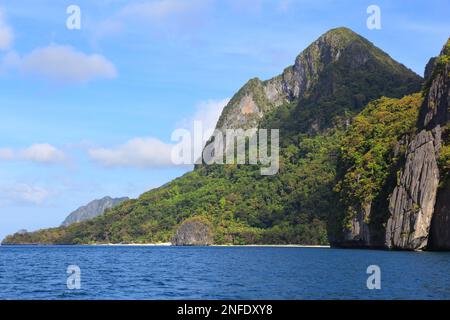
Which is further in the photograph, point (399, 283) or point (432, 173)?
point (432, 173)

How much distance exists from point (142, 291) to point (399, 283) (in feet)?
75.9

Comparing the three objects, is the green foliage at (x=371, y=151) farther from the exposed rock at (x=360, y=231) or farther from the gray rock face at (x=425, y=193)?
the gray rock face at (x=425, y=193)

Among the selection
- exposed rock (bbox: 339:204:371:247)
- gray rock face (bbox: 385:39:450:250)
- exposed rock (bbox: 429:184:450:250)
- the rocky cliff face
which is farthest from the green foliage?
exposed rock (bbox: 429:184:450:250)

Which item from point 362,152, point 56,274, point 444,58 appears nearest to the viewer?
point 56,274

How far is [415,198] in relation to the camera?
123438mm

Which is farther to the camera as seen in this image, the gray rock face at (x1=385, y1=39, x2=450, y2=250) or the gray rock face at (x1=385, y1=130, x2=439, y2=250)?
the gray rock face at (x1=385, y1=130, x2=439, y2=250)

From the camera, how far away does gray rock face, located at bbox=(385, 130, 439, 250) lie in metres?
122

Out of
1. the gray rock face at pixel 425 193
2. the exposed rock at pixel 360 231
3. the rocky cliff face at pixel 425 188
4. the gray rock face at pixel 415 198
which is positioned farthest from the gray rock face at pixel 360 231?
the gray rock face at pixel 415 198

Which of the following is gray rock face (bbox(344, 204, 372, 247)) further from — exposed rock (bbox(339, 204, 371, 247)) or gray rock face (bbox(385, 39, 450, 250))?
gray rock face (bbox(385, 39, 450, 250))

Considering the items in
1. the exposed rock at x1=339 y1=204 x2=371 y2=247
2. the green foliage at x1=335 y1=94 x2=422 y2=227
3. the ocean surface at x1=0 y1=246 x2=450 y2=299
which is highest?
the green foliage at x1=335 y1=94 x2=422 y2=227

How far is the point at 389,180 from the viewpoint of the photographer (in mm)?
143375
